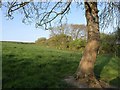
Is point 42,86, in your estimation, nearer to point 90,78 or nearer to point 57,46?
point 90,78

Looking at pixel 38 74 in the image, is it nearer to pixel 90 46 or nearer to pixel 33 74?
pixel 33 74

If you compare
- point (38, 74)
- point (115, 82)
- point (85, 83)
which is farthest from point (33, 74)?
point (115, 82)

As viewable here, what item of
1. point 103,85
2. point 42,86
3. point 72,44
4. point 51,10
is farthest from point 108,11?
point 72,44

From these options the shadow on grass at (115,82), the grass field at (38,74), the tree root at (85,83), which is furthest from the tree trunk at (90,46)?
the shadow on grass at (115,82)

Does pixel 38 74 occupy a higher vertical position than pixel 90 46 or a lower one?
lower

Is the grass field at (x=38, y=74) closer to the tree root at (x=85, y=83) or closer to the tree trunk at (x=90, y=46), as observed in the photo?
the tree root at (x=85, y=83)

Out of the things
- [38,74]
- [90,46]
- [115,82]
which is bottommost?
[115,82]

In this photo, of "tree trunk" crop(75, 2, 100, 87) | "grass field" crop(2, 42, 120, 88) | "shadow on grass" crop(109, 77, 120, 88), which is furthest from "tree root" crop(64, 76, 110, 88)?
"shadow on grass" crop(109, 77, 120, 88)

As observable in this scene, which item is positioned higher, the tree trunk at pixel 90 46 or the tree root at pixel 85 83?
the tree trunk at pixel 90 46

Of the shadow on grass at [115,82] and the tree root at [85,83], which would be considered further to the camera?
the shadow on grass at [115,82]

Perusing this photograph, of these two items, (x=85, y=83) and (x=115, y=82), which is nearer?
(x=85, y=83)

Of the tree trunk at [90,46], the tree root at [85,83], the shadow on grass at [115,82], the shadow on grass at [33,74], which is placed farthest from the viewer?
the shadow on grass at [115,82]

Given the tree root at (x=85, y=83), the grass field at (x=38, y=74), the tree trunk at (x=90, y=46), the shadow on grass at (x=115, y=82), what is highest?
the tree trunk at (x=90, y=46)

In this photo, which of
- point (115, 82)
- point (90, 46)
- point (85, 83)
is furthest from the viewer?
→ point (115, 82)
